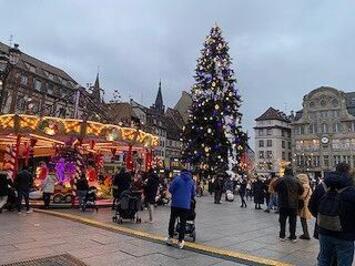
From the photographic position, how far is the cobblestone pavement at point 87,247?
699 centimetres

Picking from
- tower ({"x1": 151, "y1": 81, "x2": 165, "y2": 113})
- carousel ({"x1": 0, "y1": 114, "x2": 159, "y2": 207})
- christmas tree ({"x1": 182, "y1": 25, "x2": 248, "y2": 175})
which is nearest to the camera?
carousel ({"x1": 0, "y1": 114, "x2": 159, "y2": 207})

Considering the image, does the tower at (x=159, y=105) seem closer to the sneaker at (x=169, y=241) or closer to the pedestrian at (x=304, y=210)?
the pedestrian at (x=304, y=210)

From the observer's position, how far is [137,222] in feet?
39.9

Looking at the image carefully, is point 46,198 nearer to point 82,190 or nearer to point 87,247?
point 82,190

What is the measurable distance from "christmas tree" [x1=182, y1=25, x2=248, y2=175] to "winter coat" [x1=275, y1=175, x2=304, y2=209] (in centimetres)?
1717

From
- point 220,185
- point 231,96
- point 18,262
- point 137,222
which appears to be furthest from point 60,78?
point 18,262

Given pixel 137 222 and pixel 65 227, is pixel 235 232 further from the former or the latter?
pixel 65 227

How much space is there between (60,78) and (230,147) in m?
39.5

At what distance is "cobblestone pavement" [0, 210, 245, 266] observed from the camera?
6.99 meters

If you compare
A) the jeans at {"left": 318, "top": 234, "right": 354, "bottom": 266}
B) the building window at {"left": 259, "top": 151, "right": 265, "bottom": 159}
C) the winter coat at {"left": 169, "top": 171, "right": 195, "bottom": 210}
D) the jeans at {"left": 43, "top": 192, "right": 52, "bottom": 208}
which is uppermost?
the building window at {"left": 259, "top": 151, "right": 265, "bottom": 159}

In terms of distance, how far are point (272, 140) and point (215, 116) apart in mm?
62812

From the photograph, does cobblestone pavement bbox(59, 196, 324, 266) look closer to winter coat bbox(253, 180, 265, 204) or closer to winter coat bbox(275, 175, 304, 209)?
winter coat bbox(275, 175, 304, 209)

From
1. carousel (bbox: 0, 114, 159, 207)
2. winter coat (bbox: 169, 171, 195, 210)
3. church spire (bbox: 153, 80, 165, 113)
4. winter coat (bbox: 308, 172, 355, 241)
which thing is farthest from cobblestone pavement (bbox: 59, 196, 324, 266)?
church spire (bbox: 153, 80, 165, 113)

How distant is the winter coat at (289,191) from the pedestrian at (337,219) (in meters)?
4.35
